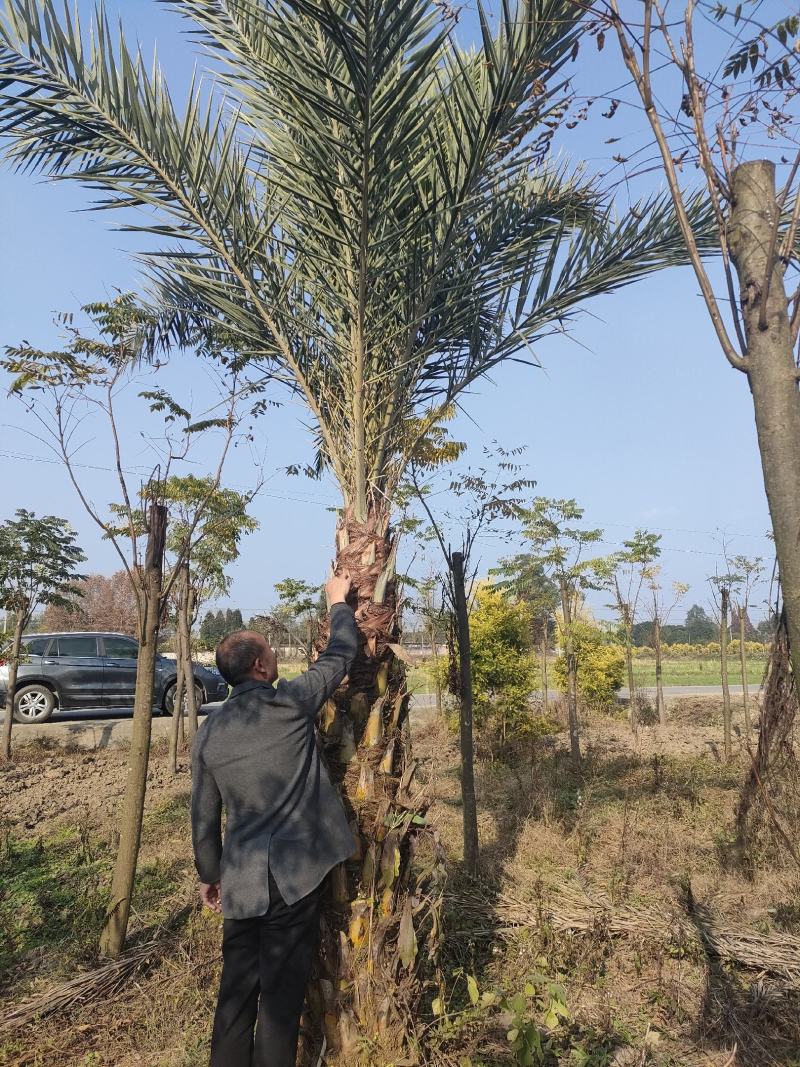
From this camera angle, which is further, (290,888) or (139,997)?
(139,997)

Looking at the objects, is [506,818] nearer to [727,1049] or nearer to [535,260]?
[727,1049]

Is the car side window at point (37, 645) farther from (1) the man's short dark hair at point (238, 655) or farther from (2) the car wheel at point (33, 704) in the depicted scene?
(1) the man's short dark hair at point (238, 655)

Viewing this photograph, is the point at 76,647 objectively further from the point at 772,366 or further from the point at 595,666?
the point at 772,366

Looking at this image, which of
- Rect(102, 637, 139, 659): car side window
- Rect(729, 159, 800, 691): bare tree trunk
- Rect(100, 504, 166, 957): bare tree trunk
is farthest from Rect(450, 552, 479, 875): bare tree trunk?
Rect(102, 637, 139, 659): car side window

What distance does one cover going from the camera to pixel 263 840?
102 inches

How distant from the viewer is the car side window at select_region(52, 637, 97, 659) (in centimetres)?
1303

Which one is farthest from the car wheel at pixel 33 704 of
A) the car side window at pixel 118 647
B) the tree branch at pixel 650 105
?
the tree branch at pixel 650 105

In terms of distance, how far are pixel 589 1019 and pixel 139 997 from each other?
231 centimetres

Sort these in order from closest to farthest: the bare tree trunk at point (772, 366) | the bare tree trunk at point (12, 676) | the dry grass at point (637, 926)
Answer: the bare tree trunk at point (772, 366), the dry grass at point (637, 926), the bare tree trunk at point (12, 676)

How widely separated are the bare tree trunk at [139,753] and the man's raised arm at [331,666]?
1.75 meters

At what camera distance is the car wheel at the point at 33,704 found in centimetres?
1260

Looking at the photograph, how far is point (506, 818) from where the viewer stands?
7.29m

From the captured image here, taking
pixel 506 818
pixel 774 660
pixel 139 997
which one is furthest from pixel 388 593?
pixel 506 818

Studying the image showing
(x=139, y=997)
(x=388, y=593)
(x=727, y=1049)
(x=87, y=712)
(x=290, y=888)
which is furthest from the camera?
(x=87, y=712)
